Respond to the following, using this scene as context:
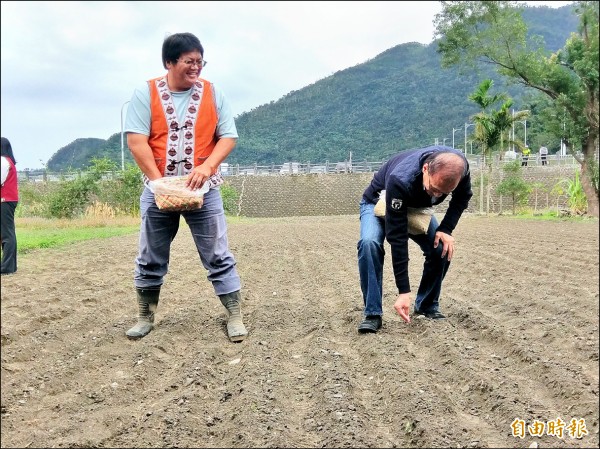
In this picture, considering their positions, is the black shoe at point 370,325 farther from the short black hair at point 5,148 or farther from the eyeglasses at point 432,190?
the short black hair at point 5,148

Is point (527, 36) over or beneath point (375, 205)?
over

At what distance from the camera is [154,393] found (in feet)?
9.05

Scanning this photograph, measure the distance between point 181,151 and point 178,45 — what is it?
0.59 m

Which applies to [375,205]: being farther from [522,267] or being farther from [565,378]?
[522,267]

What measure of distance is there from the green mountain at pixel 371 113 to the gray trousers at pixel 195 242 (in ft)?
2.39

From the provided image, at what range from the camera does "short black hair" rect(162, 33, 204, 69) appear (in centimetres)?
330

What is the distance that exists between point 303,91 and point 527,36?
1.87m

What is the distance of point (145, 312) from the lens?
386cm

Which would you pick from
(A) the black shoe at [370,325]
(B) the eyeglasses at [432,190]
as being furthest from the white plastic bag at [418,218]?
(A) the black shoe at [370,325]

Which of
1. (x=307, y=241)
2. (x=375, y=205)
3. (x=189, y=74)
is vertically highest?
(x=189, y=74)

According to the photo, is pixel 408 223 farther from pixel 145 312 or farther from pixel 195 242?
pixel 145 312

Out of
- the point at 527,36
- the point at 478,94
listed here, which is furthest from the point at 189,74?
the point at 478,94

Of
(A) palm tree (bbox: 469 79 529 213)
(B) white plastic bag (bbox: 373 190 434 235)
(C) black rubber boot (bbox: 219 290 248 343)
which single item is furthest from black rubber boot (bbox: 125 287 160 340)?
(A) palm tree (bbox: 469 79 529 213)

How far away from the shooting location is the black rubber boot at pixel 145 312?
→ 3.75 m
